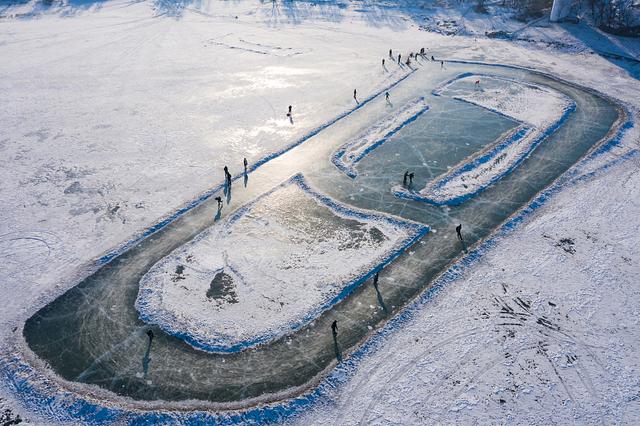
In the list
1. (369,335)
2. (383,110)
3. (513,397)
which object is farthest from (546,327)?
(383,110)

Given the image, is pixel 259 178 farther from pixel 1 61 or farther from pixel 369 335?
pixel 1 61

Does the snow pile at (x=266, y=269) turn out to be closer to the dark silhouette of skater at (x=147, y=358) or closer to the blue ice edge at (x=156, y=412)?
the dark silhouette of skater at (x=147, y=358)

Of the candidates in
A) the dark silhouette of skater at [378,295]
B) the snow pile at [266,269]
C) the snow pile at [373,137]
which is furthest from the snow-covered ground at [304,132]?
the snow pile at [373,137]

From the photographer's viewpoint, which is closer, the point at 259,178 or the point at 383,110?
the point at 259,178

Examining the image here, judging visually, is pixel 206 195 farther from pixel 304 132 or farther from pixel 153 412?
pixel 153 412

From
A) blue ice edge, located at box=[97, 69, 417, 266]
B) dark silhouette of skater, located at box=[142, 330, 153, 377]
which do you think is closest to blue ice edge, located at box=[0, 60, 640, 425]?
dark silhouette of skater, located at box=[142, 330, 153, 377]
